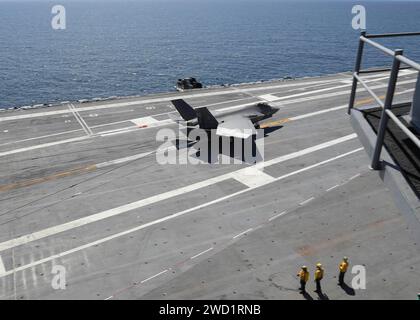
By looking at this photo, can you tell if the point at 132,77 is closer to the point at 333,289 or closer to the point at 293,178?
the point at 293,178

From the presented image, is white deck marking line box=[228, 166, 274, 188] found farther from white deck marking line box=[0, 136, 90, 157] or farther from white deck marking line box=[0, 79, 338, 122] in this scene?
white deck marking line box=[0, 79, 338, 122]

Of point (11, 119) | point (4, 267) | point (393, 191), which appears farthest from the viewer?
point (11, 119)

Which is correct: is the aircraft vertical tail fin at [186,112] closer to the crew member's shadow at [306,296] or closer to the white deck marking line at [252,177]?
the white deck marking line at [252,177]

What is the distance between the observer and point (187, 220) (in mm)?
24328

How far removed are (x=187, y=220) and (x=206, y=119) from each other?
15410mm

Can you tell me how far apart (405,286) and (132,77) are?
287 feet

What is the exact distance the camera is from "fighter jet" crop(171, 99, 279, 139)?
121 ft

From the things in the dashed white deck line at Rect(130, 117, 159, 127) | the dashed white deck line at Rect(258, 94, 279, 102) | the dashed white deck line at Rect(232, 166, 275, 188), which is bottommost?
the dashed white deck line at Rect(232, 166, 275, 188)

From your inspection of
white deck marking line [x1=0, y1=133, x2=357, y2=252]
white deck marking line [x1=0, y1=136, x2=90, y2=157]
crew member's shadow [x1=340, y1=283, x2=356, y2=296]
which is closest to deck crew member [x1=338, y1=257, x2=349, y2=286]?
crew member's shadow [x1=340, y1=283, x2=356, y2=296]

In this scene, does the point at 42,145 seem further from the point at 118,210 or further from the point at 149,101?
the point at 149,101

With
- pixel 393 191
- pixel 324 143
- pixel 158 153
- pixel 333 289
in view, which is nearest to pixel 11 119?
pixel 158 153

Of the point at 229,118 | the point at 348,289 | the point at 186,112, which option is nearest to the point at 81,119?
the point at 186,112

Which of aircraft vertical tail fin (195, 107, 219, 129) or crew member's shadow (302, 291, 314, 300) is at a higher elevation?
aircraft vertical tail fin (195, 107, 219, 129)

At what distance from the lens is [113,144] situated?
37.6 meters
